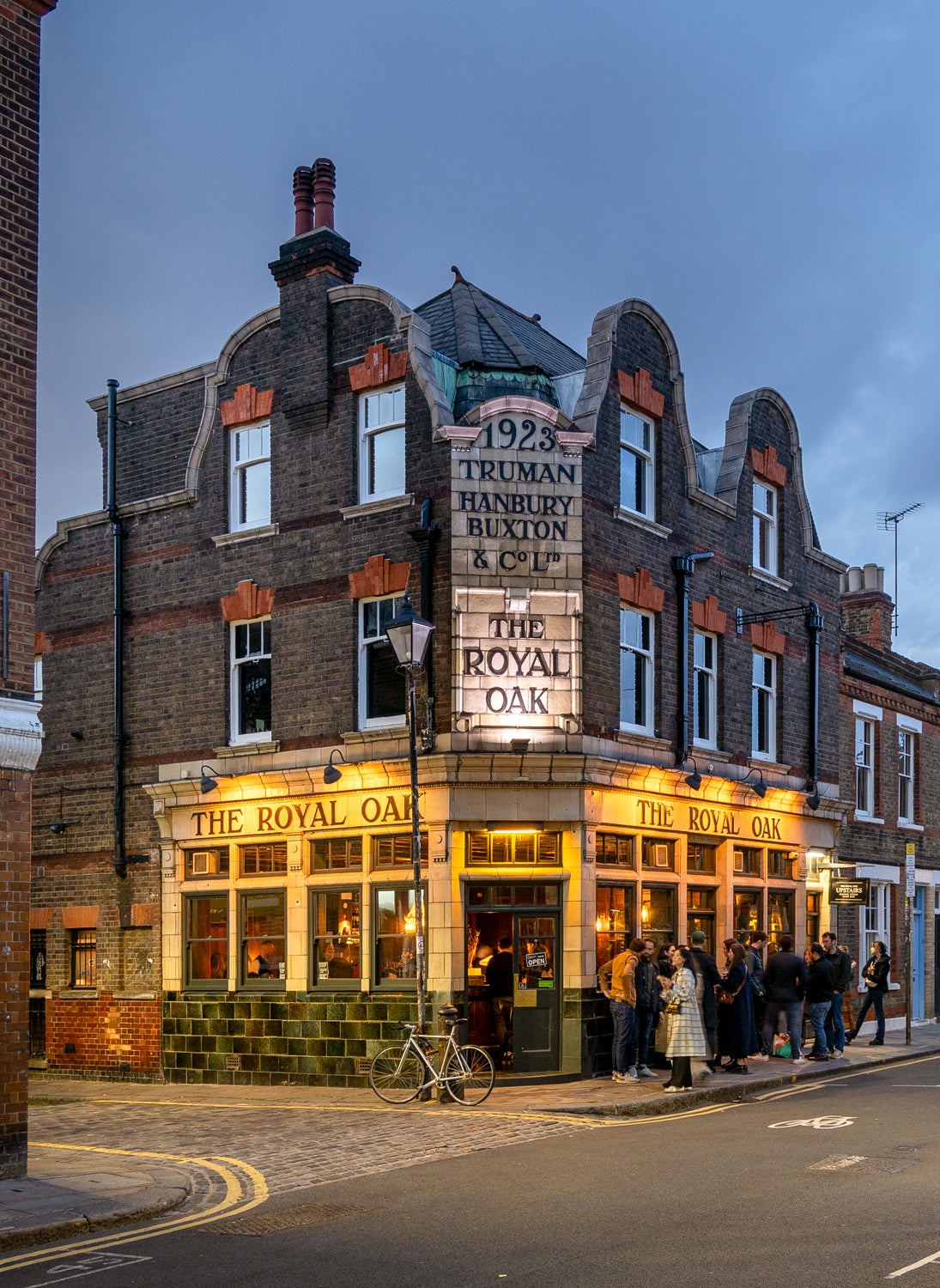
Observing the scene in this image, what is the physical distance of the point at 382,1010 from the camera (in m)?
18.9

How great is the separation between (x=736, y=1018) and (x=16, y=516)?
11532 millimetres

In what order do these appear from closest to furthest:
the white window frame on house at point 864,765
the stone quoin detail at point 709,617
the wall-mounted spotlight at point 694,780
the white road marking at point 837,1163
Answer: the white road marking at point 837,1163
the wall-mounted spotlight at point 694,780
the stone quoin detail at point 709,617
the white window frame on house at point 864,765

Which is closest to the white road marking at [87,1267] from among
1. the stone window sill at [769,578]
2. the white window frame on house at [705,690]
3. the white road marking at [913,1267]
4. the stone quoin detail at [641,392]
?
the white road marking at [913,1267]

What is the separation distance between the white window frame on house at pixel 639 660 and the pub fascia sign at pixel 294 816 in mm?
3754

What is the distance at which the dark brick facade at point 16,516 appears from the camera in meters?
11.7

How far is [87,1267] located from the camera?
29.6 ft

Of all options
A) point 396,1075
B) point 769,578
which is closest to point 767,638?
point 769,578

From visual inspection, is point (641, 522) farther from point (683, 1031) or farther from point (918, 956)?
point (918, 956)

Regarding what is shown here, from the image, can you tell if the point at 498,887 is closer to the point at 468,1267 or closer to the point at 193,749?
the point at 193,749

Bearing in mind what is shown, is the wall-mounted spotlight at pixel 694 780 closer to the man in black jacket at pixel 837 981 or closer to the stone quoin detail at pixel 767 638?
the man in black jacket at pixel 837 981

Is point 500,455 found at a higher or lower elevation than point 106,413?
lower

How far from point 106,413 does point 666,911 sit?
12.3 metres

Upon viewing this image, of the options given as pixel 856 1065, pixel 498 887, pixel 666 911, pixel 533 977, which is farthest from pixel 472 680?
pixel 856 1065

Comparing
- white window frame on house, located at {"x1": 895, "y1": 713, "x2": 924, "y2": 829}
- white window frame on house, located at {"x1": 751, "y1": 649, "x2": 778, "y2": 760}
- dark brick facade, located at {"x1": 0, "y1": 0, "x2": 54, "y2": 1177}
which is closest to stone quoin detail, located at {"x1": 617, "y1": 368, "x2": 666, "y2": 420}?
white window frame on house, located at {"x1": 751, "y1": 649, "x2": 778, "y2": 760}
